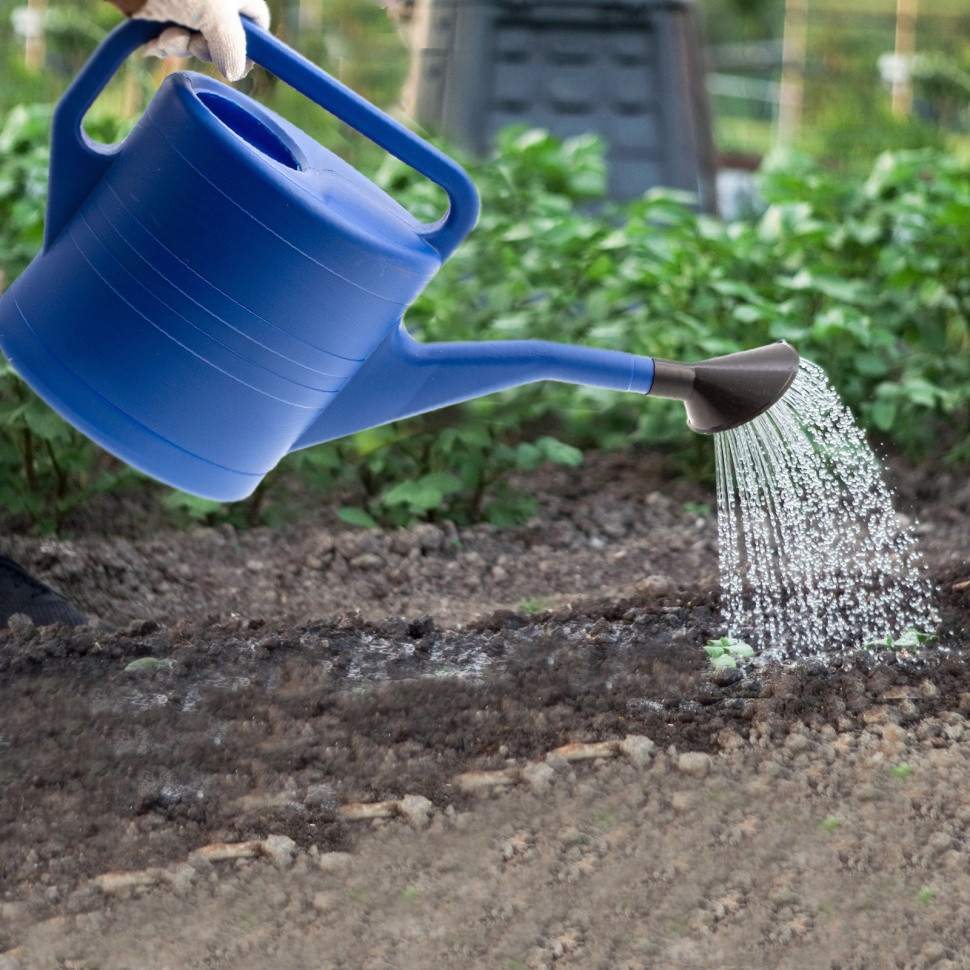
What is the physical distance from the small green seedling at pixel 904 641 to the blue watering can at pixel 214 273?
85cm

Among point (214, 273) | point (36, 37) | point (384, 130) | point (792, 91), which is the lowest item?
point (792, 91)

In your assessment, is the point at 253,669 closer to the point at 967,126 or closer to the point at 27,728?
the point at 27,728

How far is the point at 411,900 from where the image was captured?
1331 millimetres

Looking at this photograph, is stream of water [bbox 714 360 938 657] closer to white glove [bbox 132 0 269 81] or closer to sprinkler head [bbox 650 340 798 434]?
sprinkler head [bbox 650 340 798 434]

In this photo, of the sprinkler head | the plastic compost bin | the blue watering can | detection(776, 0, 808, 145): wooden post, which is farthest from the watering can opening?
detection(776, 0, 808, 145): wooden post

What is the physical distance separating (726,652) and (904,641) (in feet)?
0.87

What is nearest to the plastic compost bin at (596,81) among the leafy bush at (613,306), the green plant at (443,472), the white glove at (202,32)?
the leafy bush at (613,306)

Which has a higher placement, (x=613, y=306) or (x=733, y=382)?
(x=733, y=382)

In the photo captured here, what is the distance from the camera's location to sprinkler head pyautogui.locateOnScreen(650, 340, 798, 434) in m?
1.55

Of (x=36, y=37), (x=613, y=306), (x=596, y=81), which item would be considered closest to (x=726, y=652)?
(x=613, y=306)

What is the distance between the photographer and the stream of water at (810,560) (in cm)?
182

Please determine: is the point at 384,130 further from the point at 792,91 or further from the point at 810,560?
the point at 792,91

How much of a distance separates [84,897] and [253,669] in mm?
497

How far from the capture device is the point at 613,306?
3.10m
